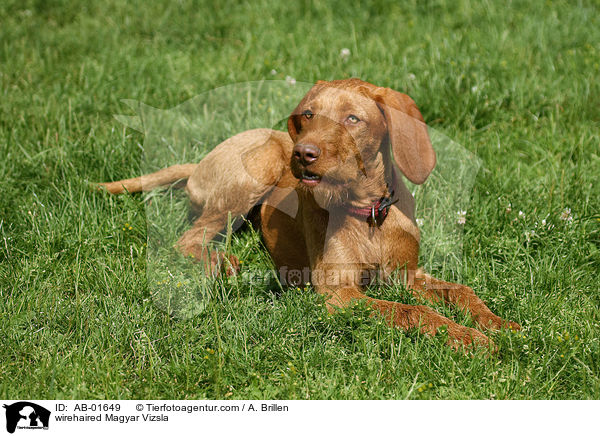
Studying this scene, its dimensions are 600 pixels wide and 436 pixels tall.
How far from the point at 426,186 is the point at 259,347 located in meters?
1.82

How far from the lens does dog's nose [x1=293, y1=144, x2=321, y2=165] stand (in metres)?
2.87

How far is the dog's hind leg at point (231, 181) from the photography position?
381 centimetres

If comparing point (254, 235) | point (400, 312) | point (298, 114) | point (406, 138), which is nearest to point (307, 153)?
point (298, 114)

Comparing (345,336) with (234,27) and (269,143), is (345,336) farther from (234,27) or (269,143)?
(234,27)

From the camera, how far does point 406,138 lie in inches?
120

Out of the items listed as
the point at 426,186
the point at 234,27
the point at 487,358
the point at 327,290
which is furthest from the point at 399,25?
the point at 487,358

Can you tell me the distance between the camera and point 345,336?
3004mm

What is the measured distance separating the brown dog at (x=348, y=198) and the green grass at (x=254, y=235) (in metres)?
0.13

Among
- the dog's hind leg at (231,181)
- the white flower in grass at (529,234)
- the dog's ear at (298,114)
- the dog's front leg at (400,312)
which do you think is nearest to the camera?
the dog's front leg at (400,312)

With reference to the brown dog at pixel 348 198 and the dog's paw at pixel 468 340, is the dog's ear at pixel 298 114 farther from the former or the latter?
the dog's paw at pixel 468 340

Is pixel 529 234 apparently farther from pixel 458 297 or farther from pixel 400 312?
pixel 400 312
